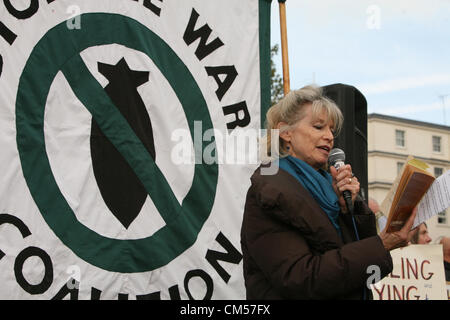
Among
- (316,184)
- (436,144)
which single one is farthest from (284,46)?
(436,144)

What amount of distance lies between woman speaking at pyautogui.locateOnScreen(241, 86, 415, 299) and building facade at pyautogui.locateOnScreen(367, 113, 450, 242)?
1340 inches

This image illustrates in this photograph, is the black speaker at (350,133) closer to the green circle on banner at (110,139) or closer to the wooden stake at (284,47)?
the wooden stake at (284,47)

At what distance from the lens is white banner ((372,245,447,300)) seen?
13.0 feet

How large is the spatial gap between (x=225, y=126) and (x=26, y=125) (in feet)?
4.20

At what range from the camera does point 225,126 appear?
375 cm

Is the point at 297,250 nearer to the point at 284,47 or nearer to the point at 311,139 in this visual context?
the point at 311,139

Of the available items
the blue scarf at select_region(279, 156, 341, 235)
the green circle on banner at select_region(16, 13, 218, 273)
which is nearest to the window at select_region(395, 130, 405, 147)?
the green circle on banner at select_region(16, 13, 218, 273)

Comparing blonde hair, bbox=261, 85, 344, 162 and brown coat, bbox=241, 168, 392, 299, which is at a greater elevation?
blonde hair, bbox=261, 85, 344, 162

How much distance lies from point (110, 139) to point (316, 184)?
177cm

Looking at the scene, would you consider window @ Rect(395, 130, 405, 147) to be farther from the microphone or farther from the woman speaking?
the woman speaking

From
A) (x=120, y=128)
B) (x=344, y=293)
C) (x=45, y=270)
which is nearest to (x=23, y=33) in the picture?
(x=120, y=128)

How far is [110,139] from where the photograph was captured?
3.36 meters

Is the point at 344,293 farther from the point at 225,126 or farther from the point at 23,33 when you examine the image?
the point at 23,33

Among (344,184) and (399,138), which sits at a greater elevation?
(399,138)
